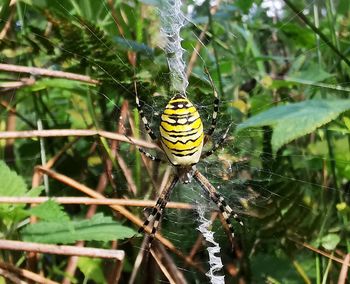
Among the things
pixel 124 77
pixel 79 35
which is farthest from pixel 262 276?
pixel 79 35

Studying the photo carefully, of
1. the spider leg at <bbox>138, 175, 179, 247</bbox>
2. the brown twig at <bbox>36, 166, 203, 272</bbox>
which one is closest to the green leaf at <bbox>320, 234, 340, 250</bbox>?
the brown twig at <bbox>36, 166, 203, 272</bbox>

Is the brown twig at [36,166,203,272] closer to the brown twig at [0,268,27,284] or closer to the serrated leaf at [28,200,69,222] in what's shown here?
the brown twig at [0,268,27,284]

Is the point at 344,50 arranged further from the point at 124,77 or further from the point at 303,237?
the point at 124,77

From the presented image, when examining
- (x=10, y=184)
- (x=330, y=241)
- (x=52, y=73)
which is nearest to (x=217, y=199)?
(x=330, y=241)

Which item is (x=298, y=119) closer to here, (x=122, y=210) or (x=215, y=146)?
(x=215, y=146)

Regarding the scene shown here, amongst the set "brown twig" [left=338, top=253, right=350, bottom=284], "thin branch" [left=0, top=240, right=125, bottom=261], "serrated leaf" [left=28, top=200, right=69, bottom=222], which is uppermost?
"serrated leaf" [left=28, top=200, right=69, bottom=222]

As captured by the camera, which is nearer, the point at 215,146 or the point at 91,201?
the point at 91,201

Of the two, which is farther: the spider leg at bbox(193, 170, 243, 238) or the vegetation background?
the spider leg at bbox(193, 170, 243, 238)

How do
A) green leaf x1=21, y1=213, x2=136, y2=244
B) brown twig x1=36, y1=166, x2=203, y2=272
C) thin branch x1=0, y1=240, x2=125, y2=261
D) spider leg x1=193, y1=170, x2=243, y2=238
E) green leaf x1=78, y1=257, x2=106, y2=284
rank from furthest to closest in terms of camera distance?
1. spider leg x1=193, y1=170, x2=243, y2=238
2. brown twig x1=36, y1=166, x2=203, y2=272
3. green leaf x1=78, y1=257, x2=106, y2=284
4. green leaf x1=21, y1=213, x2=136, y2=244
5. thin branch x1=0, y1=240, x2=125, y2=261
